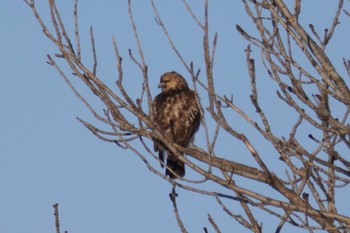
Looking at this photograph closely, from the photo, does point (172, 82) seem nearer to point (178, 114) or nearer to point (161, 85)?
point (161, 85)

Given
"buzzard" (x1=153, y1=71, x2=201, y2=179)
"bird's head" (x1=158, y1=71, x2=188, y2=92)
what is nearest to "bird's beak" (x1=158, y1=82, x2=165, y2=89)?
"bird's head" (x1=158, y1=71, x2=188, y2=92)

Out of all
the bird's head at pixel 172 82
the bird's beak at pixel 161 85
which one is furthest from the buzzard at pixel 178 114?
the bird's beak at pixel 161 85

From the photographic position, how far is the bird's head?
478 inches

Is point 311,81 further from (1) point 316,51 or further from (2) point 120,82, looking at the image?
(2) point 120,82

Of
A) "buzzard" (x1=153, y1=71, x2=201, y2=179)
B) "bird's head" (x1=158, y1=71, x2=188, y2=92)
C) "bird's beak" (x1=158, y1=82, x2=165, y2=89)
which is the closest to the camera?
"buzzard" (x1=153, y1=71, x2=201, y2=179)

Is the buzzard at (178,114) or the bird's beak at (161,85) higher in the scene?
the bird's beak at (161,85)

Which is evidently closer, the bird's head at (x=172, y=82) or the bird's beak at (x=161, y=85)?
the bird's head at (x=172, y=82)

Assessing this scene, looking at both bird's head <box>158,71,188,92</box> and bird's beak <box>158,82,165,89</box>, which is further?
bird's beak <box>158,82,165,89</box>

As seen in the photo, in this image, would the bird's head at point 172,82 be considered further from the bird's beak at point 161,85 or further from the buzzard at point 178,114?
the buzzard at point 178,114

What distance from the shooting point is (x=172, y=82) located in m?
12.2

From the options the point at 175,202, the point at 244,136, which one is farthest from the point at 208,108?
the point at 175,202

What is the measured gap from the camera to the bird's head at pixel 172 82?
12141mm

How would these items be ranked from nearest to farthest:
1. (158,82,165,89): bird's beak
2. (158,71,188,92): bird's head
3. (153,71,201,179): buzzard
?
(153,71,201,179): buzzard < (158,71,188,92): bird's head < (158,82,165,89): bird's beak

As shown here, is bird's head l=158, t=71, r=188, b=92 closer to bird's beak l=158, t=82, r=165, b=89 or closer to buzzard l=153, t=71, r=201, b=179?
bird's beak l=158, t=82, r=165, b=89
